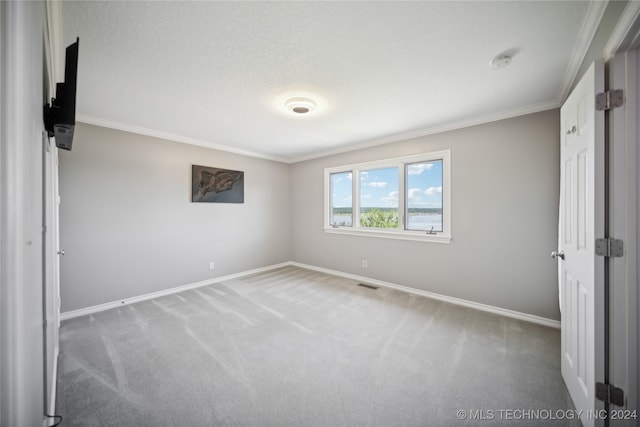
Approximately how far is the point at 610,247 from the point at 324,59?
211 cm

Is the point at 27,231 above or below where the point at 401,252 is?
above

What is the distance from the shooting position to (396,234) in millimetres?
3879

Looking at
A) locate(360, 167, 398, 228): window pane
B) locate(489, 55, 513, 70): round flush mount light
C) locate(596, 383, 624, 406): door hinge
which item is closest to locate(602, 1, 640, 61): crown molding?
locate(489, 55, 513, 70): round flush mount light

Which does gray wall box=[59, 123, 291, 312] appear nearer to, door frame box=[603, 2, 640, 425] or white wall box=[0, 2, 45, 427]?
white wall box=[0, 2, 45, 427]

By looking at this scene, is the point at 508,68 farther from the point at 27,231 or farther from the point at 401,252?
the point at 27,231

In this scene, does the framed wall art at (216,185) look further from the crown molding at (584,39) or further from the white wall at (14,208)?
the crown molding at (584,39)

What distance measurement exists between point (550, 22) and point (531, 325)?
9.17 feet

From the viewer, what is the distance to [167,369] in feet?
6.43

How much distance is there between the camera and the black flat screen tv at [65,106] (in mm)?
1076

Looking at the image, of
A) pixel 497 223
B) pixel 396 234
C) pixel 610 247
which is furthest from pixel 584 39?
pixel 396 234

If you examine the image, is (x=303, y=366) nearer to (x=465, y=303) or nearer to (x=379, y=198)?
(x=465, y=303)

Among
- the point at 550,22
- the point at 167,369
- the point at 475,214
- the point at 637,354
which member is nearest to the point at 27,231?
the point at 167,369

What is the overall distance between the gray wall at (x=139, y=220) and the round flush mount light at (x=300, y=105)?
214cm

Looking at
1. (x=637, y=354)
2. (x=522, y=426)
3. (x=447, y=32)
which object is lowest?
(x=522, y=426)
